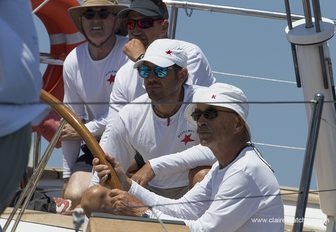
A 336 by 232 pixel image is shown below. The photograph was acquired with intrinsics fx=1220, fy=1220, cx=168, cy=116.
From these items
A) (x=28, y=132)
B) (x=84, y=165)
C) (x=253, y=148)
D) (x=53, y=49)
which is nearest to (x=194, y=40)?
(x=53, y=49)

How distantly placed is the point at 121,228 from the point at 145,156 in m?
1.02

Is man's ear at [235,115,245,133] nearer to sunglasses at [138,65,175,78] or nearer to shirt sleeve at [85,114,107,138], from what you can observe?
sunglasses at [138,65,175,78]

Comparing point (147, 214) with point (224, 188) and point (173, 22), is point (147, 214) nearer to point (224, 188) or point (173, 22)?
point (224, 188)

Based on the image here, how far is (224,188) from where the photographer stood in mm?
4145

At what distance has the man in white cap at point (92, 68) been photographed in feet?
19.1

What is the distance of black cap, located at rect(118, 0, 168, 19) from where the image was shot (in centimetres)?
564

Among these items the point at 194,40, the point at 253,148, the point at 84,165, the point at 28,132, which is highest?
the point at 28,132

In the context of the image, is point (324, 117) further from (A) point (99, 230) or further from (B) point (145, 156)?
(A) point (99, 230)

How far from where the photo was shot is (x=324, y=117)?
15.5 ft

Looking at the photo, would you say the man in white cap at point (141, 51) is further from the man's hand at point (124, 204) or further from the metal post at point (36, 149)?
the metal post at point (36, 149)

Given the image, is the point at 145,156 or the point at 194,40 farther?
the point at 194,40

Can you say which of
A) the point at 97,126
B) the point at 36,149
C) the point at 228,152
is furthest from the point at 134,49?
the point at 228,152

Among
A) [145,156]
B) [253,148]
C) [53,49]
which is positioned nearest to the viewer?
[253,148]

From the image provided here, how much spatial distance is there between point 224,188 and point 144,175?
2.56 feet
